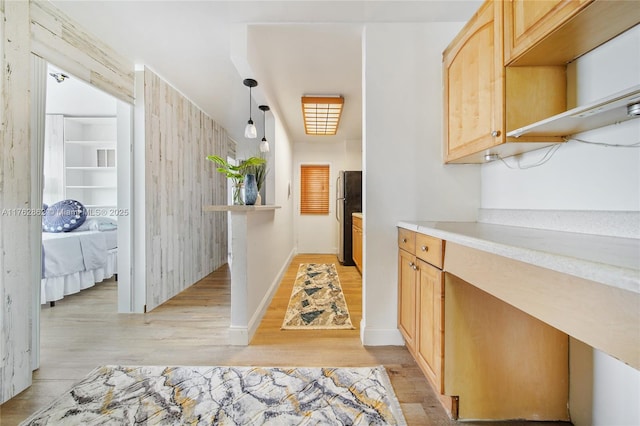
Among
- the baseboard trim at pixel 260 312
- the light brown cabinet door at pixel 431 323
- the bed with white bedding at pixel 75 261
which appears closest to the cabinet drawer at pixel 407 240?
the light brown cabinet door at pixel 431 323

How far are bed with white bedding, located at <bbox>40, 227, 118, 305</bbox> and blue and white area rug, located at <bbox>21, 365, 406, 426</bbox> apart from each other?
180 centimetres

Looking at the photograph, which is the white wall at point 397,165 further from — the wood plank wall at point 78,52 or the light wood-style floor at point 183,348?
the wood plank wall at point 78,52

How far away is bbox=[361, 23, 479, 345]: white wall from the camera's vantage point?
2008 millimetres

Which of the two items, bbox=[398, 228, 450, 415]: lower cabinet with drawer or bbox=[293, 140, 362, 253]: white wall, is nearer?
bbox=[398, 228, 450, 415]: lower cabinet with drawer

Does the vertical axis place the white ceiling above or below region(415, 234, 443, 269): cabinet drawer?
above

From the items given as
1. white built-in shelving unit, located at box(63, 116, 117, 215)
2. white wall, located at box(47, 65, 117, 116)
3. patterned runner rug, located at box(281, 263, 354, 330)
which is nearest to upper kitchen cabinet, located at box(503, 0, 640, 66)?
patterned runner rug, located at box(281, 263, 354, 330)

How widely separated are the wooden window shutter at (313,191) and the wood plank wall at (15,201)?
453 cm

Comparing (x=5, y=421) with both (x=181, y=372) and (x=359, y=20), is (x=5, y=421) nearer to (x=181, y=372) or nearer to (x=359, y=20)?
(x=181, y=372)

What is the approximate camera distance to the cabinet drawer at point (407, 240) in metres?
1.70

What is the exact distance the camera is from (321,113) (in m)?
3.89

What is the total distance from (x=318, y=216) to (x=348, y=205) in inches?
50.8

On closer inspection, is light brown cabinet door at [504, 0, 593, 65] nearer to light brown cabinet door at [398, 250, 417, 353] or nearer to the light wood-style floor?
light brown cabinet door at [398, 250, 417, 353]

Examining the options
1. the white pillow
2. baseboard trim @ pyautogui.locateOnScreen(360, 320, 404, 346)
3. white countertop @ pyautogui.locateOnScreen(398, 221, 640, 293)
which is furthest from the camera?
the white pillow

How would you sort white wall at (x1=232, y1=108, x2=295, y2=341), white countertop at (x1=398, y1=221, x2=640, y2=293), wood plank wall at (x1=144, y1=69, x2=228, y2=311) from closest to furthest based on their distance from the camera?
1. white countertop at (x1=398, y1=221, x2=640, y2=293)
2. white wall at (x1=232, y1=108, x2=295, y2=341)
3. wood plank wall at (x1=144, y1=69, x2=228, y2=311)
